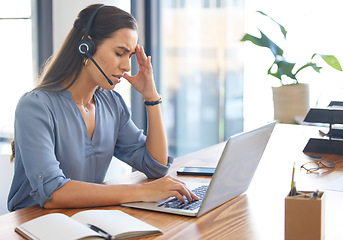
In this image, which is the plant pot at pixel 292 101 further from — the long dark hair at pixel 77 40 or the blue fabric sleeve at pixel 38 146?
the blue fabric sleeve at pixel 38 146

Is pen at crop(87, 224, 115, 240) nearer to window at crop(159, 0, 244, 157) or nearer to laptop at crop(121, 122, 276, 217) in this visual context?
laptop at crop(121, 122, 276, 217)

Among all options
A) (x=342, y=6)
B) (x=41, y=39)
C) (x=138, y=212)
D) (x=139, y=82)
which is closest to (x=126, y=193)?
(x=138, y=212)

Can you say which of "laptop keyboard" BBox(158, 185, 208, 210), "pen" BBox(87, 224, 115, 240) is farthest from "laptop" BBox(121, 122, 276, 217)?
"pen" BBox(87, 224, 115, 240)

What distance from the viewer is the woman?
1287mm

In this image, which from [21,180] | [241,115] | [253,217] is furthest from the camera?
[241,115]

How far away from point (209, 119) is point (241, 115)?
0.23 meters

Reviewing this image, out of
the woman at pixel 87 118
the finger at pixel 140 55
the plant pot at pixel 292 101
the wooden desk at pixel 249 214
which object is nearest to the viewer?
the wooden desk at pixel 249 214

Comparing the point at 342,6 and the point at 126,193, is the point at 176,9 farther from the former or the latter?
the point at 126,193

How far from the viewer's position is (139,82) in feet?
5.42

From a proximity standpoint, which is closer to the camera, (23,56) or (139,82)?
(139,82)

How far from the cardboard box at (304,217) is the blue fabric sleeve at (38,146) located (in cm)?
60

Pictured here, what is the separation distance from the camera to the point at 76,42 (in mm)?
1513

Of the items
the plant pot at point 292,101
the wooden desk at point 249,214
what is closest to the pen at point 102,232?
the wooden desk at point 249,214

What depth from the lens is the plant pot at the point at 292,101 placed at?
9.18 feet
